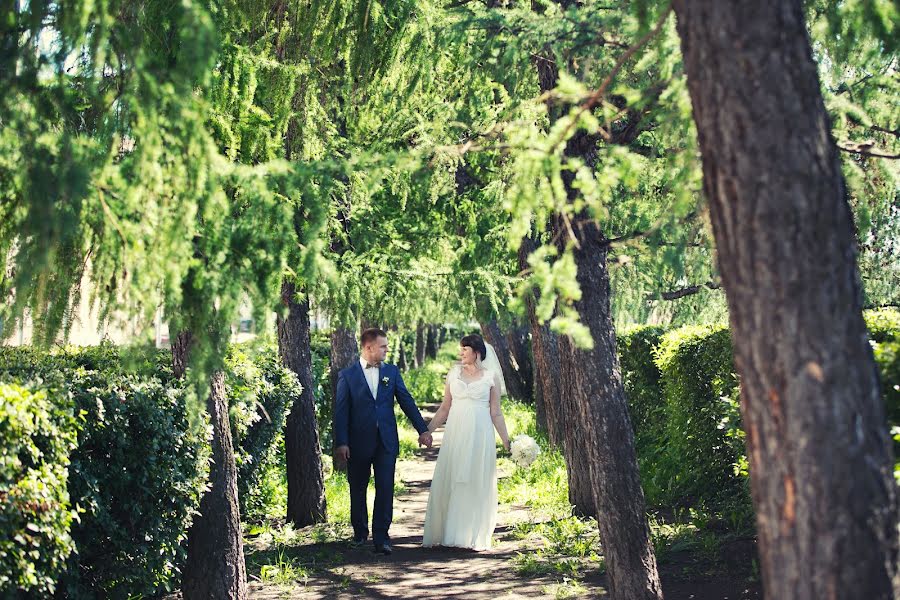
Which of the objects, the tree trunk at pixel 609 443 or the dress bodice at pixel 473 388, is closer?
the tree trunk at pixel 609 443

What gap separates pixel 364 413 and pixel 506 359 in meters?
13.7

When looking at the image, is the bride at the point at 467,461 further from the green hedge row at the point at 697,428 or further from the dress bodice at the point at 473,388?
the green hedge row at the point at 697,428

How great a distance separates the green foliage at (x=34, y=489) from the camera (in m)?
4.70

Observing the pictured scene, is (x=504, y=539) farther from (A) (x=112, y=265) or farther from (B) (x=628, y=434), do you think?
(A) (x=112, y=265)

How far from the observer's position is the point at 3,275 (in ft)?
16.5

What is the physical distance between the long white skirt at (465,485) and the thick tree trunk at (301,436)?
1.47 m

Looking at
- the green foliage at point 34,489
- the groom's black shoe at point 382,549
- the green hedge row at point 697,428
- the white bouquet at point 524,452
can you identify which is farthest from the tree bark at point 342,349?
the green foliage at point 34,489

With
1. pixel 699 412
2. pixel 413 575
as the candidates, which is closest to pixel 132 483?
pixel 413 575

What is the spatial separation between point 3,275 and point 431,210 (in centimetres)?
807

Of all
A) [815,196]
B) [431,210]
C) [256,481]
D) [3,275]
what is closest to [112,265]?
[3,275]

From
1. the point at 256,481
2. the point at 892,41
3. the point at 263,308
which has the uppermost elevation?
the point at 892,41

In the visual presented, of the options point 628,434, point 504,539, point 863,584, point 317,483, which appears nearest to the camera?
point 863,584

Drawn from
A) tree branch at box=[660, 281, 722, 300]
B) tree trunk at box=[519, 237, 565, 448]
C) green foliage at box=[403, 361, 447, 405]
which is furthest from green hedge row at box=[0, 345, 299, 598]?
green foliage at box=[403, 361, 447, 405]

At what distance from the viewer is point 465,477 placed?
31.9 feet
